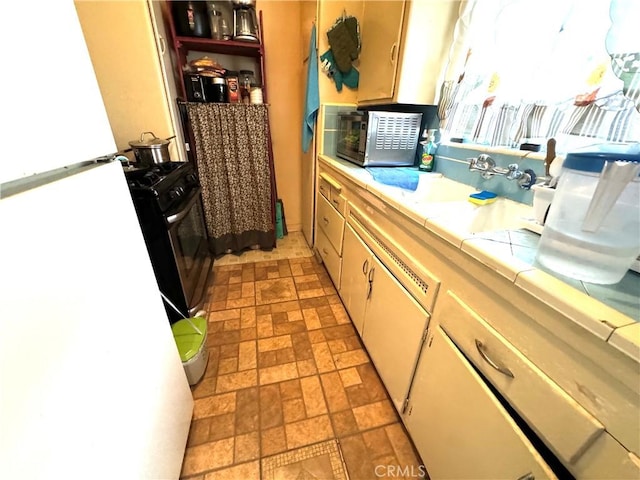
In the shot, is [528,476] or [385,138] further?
[385,138]

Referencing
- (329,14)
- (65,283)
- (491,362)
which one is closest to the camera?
(65,283)

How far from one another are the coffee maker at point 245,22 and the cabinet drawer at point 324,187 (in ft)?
3.72

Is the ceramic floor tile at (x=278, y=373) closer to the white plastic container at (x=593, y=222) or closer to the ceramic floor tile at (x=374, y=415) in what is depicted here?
the ceramic floor tile at (x=374, y=415)

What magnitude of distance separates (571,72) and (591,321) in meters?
0.95

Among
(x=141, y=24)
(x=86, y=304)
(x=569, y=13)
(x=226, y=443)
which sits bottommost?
(x=226, y=443)

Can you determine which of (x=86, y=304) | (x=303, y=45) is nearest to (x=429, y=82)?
(x=303, y=45)

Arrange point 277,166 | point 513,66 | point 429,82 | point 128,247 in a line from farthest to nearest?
point 277,166, point 429,82, point 513,66, point 128,247

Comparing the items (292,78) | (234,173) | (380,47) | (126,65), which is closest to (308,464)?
(234,173)

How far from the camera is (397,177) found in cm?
137

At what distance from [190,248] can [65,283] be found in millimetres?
1114

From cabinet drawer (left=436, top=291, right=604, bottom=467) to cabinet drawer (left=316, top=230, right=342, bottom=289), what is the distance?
106 centimetres

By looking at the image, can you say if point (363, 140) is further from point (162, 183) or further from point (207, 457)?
point (207, 457)

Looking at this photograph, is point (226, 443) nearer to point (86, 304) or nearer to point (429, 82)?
point (86, 304)

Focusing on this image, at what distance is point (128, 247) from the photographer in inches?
26.3
